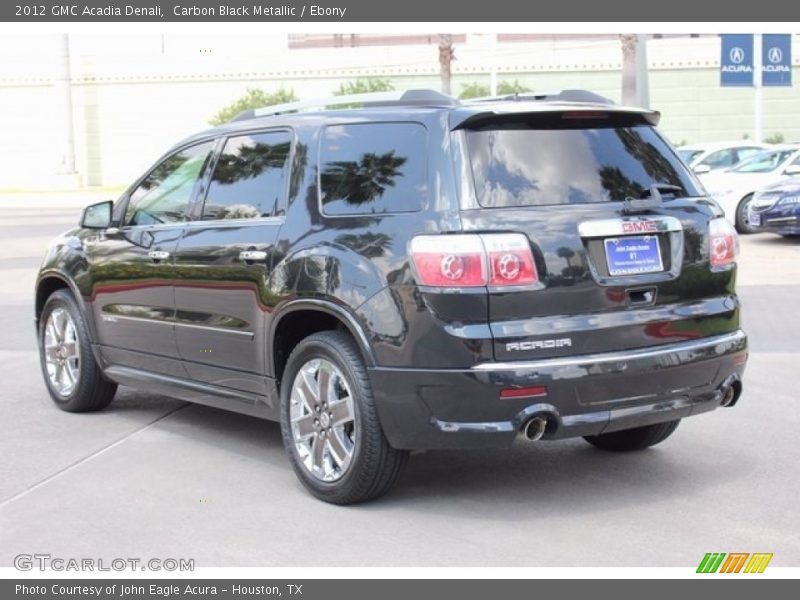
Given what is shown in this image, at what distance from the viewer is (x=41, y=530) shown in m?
5.46

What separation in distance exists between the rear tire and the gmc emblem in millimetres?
1380

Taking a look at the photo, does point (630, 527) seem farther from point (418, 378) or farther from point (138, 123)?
point (138, 123)

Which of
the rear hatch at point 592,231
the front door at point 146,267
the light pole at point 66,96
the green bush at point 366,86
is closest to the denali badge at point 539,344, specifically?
the rear hatch at point 592,231

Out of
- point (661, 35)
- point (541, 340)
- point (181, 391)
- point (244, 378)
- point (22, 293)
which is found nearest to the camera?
point (541, 340)

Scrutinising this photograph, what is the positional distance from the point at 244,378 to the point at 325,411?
0.79m

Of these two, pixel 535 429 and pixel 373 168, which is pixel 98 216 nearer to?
pixel 373 168

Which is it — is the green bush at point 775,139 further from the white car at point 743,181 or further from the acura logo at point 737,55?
the white car at point 743,181

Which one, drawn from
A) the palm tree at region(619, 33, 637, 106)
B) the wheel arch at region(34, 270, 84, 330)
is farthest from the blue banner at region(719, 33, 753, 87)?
the wheel arch at region(34, 270, 84, 330)

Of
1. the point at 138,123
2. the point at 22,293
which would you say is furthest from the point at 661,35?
the point at 22,293

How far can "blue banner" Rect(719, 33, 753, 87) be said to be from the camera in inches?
1335

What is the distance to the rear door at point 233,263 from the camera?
6191mm

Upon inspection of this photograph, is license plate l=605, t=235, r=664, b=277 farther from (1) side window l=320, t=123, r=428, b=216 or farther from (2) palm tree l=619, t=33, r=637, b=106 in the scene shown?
(2) palm tree l=619, t=33, r=637, b=106

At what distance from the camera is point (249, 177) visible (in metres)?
6.51

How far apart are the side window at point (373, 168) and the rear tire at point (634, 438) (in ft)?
6.24
